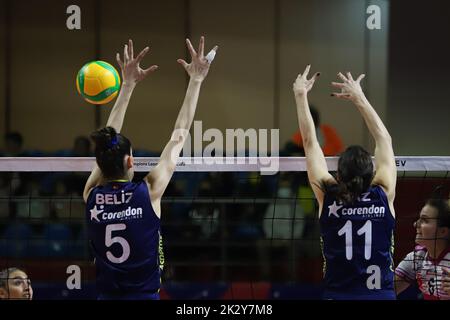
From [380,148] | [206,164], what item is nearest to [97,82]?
[206,164]

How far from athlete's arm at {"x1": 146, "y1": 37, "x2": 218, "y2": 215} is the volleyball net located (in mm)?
4769

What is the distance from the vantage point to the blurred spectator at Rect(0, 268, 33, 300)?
556 centimetres

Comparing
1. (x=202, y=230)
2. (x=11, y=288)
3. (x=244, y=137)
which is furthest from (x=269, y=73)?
(x=11, y=288)

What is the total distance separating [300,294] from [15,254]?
3.41 metres

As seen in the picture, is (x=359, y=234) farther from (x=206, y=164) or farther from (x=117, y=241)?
(x=206, y=164)

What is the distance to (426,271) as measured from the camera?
A: 6.02 meters

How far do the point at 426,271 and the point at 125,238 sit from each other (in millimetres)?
2467

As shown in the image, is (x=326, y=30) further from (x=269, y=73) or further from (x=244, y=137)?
(x=244, y=137)

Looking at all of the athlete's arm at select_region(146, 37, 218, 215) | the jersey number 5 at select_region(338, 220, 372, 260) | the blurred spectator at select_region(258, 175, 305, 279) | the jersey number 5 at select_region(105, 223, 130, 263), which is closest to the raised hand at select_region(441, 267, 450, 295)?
the jersey number 5 at select_region(338, 220, 372, 260)

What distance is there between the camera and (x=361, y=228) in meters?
4.59

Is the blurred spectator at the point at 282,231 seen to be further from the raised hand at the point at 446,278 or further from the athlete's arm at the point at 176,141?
the athlete's arm at the point at 176,141

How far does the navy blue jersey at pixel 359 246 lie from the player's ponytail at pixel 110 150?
1115 mm

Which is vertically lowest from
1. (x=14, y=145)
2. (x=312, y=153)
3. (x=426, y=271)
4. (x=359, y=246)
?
(x=426, y=271)

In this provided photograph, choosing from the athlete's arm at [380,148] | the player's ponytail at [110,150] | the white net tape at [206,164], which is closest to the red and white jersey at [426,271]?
the white net tape at [206,164]
